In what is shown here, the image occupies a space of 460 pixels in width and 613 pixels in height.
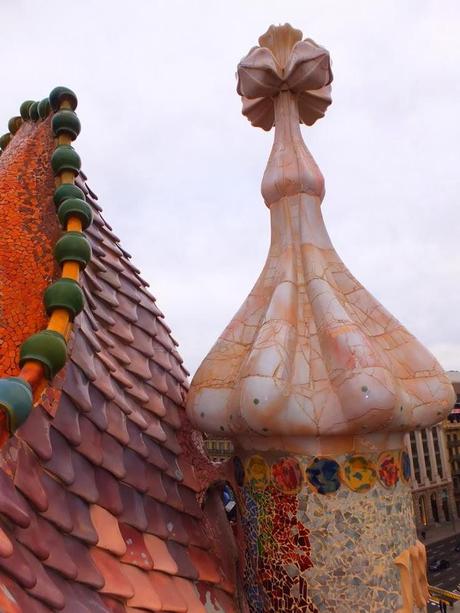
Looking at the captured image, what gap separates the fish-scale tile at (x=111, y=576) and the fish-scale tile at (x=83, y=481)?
23 centimetres

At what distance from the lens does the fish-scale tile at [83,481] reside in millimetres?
2453

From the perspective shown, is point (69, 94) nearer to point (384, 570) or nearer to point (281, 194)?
point (281, 194)

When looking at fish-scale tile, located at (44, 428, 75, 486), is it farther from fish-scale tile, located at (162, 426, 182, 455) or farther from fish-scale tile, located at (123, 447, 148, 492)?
fish-scale tile, located at (162, 426, 182, 455)

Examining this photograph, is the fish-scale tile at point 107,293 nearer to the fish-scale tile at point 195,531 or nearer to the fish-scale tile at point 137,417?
the fish-scale tile at point 137,417

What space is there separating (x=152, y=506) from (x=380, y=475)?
1.26 m

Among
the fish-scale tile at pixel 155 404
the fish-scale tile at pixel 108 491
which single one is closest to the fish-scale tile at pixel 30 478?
the fish-scale tile at pixel 108 491

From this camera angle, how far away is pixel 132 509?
281cm

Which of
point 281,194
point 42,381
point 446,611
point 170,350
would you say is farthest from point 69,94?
point 446,611

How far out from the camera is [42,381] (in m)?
2.13

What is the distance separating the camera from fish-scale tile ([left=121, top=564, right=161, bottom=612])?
2469mm

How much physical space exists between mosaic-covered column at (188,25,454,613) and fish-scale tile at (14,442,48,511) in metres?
1.12

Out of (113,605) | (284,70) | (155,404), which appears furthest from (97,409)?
(284,70)

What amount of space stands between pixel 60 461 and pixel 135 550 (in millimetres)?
636

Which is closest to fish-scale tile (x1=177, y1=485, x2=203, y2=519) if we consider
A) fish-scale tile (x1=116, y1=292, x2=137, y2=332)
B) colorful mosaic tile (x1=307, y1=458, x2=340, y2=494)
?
colorful mosaic tile (x1=307, y1=458, x2=340, y2=494)
